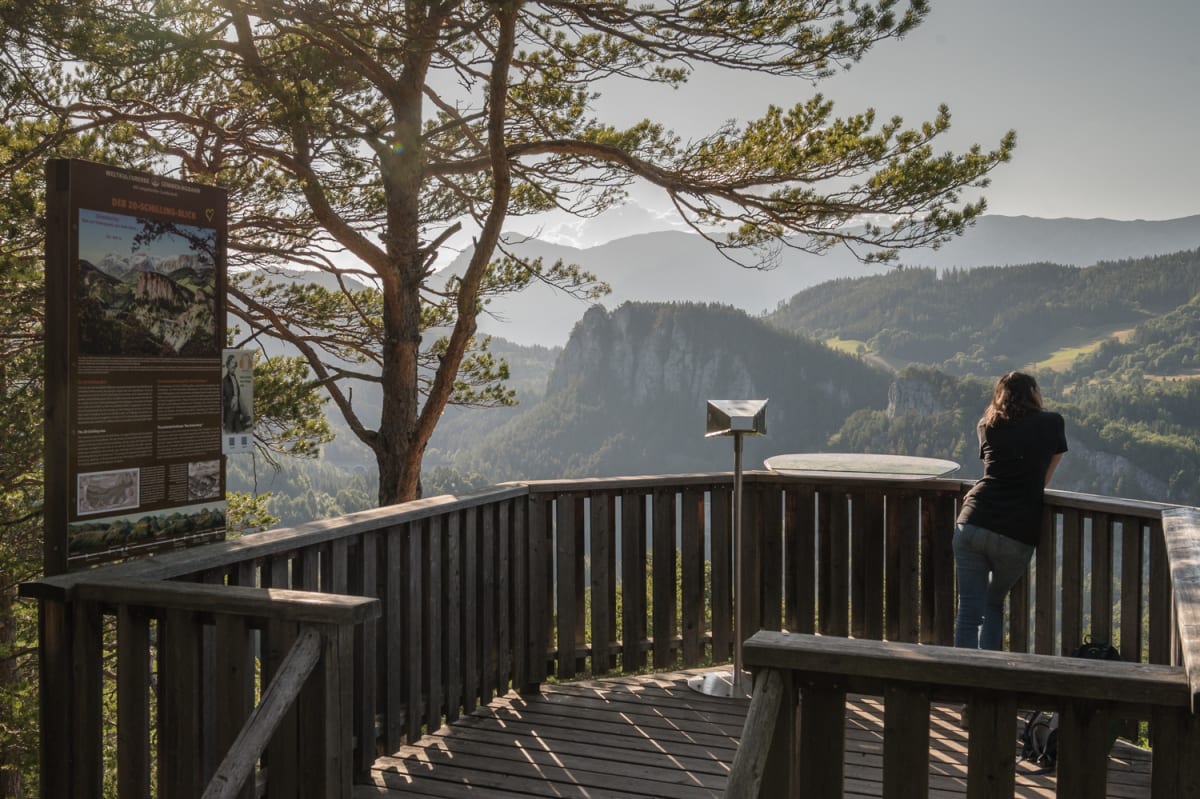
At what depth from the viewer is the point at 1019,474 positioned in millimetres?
3908

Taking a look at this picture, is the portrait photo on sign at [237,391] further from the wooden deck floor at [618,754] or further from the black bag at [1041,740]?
the black bag at [1041,740]

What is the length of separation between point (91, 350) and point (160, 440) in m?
0.36

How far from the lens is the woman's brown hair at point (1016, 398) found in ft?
12.9

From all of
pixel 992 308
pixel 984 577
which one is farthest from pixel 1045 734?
pixel 992 308

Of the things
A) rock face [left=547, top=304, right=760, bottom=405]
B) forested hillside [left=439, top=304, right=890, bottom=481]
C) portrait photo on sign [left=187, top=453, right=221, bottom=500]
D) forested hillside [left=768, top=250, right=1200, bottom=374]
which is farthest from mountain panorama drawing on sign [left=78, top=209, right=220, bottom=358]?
forested hillside [left=768, top=250, right=1200, bottom=374]

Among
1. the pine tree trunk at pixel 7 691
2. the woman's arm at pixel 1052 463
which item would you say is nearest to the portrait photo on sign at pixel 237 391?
the woman's arm at pixel 1052 463

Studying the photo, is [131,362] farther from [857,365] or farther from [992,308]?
[992,308]

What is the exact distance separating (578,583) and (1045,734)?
7.50ft

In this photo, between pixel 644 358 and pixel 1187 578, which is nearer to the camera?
pixel 1187 578

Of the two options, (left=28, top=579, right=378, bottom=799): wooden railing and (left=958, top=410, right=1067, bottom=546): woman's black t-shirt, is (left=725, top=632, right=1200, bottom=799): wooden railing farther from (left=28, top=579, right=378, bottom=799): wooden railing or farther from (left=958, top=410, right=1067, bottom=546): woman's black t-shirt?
(left=958, top=410, right=1067, bottom=546): woman's black t-shirt

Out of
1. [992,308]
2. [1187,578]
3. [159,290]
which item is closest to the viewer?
[1187,578]

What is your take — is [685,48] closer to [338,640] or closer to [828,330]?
[338,640]

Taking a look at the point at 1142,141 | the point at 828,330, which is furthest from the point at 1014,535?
the point at 828,330

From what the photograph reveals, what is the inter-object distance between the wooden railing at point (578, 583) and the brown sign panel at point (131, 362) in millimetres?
195
